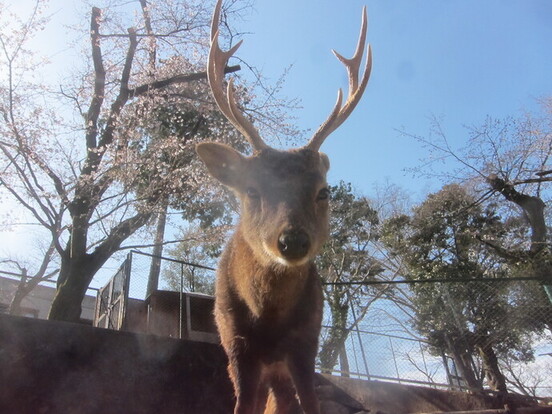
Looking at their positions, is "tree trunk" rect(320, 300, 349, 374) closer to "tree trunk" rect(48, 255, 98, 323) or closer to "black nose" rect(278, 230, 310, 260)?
"tree trunk" rect(48, 255, 98, 323)

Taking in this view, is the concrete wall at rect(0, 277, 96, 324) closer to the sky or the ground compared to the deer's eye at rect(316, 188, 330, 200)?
closer to the sky

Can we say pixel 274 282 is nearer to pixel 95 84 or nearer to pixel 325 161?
pixel 325 161

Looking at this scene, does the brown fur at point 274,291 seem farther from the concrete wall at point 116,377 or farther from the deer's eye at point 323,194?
the concrete wall at point 116,377

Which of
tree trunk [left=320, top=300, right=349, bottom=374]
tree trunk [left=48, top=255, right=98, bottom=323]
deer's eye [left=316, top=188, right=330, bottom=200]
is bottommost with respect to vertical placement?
deer's eye [left=316, top=188, right=330, bottom=200]

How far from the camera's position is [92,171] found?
1140cm

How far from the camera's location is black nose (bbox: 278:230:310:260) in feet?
8.45

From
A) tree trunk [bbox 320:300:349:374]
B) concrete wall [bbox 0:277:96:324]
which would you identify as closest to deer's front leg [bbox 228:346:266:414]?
tree trunk [bbox 320:300:349:374]

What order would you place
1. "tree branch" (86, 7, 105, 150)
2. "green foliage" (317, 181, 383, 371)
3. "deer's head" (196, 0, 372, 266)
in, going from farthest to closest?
"green foliage" (317, 181, 383, 371) < "tree branch" (86, 7, 105, 150) < "deer's head" (196, 0, 372, 266)

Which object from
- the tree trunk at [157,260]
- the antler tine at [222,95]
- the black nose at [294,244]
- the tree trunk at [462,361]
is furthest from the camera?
the tree trunk at [157,260]

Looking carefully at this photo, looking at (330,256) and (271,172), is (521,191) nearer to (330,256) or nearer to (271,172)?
(330,256)

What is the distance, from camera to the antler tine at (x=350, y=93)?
3956 millimetres

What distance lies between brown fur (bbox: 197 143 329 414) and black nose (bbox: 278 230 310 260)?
0.15 ft

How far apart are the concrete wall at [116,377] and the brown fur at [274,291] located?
0.71m

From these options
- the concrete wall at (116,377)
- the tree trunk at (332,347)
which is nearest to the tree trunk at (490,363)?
the tree trunk at (332,347)
